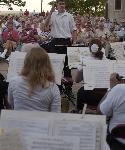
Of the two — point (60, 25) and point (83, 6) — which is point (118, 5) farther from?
point (60, 25)

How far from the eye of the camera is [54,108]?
16.2 ft

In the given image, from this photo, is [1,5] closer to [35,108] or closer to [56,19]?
[56,19]

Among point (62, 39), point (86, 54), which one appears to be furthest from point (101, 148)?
point (62, 39)

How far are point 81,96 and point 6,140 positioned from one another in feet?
12.4

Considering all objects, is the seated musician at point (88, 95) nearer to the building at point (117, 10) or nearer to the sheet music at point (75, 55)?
the sheet music at point (75, 55)

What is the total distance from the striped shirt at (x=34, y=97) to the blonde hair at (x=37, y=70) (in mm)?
52

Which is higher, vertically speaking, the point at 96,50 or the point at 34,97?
the point at 96,50

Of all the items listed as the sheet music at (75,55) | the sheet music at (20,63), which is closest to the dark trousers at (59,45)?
the sheet music at (75,55)

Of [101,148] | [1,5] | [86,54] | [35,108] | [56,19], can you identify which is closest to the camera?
[101,148]

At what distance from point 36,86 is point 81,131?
61.7 inches

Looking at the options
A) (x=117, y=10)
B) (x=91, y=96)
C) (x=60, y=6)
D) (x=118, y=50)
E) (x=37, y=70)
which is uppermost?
(x=60, y=6)

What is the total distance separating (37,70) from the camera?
475 centimetres

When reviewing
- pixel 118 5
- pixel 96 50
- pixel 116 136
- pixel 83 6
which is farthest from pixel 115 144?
pixel 118 5

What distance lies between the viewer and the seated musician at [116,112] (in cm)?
423
